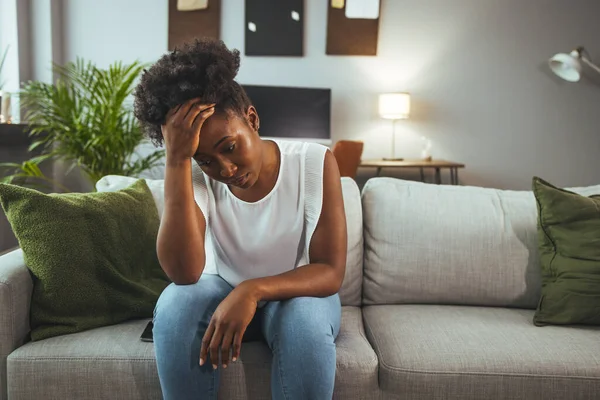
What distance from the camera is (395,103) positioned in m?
4.52

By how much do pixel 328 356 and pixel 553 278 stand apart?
791 mm

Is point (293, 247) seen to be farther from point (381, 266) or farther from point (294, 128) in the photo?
point (294, 128)

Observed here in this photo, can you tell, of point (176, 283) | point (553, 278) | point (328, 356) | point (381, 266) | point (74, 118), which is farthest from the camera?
point (74, 118)

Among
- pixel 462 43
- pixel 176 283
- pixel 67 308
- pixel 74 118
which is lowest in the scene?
pixel 67 308

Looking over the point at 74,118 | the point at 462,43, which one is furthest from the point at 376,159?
the point at 74,118

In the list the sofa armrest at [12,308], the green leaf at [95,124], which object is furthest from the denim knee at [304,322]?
the green leaf at [95,124]

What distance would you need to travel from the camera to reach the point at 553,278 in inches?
64.0

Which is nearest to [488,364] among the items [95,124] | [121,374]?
[121,374]

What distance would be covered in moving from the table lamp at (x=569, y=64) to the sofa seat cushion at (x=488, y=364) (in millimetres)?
3346

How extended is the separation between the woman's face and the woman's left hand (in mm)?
261

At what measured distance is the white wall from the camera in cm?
470

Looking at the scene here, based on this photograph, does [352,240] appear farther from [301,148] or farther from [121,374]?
[121,374]

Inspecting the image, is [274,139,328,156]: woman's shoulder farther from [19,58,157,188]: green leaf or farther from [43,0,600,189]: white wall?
[43,0,600,189]: white wall

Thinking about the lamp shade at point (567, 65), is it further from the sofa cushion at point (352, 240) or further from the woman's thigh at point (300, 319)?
the woman's thigh at point (300, 319)
